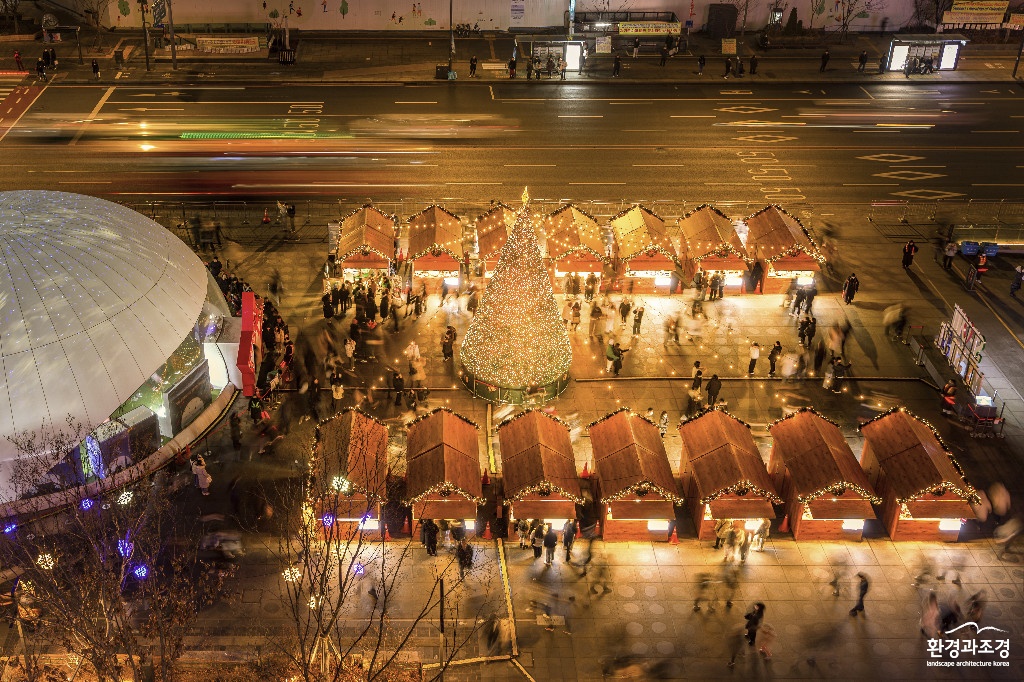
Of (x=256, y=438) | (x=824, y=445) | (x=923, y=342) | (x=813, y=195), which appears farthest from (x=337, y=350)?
(x=813, y=195)

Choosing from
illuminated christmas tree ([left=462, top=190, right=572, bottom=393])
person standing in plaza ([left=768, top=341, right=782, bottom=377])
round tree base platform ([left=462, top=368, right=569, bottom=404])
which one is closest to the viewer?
illuminated christmas tree ([left=462, top=190, right=572, bottom=393])

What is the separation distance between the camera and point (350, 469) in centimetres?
3153

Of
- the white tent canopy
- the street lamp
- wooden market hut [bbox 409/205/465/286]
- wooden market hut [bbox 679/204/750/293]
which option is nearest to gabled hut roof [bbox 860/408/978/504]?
wooden market hut [bbox 679/204/750/293]

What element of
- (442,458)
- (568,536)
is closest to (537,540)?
(568,536)

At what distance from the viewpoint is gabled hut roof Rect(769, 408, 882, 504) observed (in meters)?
31.7

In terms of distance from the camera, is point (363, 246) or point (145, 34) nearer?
point (363, 246)

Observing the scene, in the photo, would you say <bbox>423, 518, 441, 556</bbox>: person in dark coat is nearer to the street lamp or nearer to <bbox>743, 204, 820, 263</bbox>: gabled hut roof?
<bbox>743, 204, 820, 263</bbox>: gabled hut roof

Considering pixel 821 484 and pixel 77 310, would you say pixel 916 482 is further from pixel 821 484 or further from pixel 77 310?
pixel 77 310

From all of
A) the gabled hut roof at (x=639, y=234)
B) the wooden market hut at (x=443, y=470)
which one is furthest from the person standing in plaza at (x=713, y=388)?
the wooden market hut at (x=443, y=470)

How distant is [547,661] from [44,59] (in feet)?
183

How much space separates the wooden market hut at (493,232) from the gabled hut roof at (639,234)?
4804mm

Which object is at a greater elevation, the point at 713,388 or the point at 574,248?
the point at 574,248

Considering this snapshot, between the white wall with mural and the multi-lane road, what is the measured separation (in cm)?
934

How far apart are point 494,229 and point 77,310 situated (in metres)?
18.5
